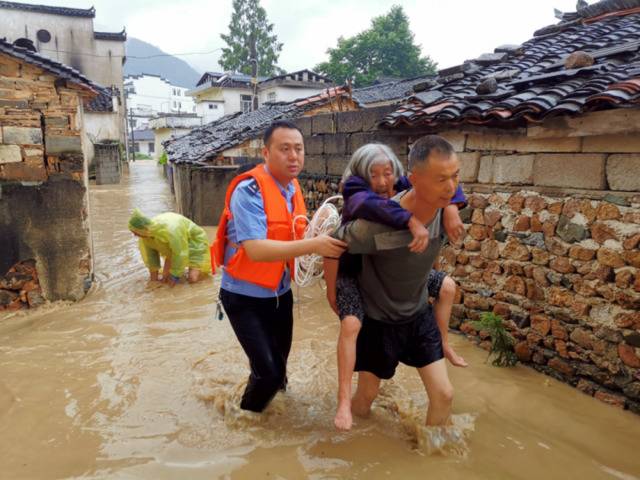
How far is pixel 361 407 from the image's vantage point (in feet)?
11.0

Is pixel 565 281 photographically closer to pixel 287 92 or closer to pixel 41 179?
pixel 41 179

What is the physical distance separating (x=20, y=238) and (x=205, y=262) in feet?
8.22

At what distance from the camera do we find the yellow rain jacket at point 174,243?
680 cm

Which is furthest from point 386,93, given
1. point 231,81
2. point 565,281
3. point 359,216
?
point 359,216

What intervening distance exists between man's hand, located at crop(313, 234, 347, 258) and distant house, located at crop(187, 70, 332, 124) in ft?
82.0

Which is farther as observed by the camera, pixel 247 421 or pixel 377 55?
pixel 377 55

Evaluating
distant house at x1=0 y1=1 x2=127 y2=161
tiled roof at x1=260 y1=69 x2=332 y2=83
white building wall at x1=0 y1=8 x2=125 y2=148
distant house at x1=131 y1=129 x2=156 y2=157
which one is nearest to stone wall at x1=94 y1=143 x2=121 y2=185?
distant house at x1=0 y1=1 x2=127 y2=161

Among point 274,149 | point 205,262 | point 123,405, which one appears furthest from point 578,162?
point 205,262

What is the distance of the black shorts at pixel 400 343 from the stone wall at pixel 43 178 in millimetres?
5030

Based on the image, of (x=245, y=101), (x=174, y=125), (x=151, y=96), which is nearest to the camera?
(x=245, y=101)

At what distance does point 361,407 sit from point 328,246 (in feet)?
4.62

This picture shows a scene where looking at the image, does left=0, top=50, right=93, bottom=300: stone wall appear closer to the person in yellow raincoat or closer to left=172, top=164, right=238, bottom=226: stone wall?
the person in yellow raincoat

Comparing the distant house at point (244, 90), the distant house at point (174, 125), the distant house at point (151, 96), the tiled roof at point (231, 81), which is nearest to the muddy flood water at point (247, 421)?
the distant house at point (244, 90)

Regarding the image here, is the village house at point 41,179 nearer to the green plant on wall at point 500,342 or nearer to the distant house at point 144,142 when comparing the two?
the green plant on wall at point 500,342
